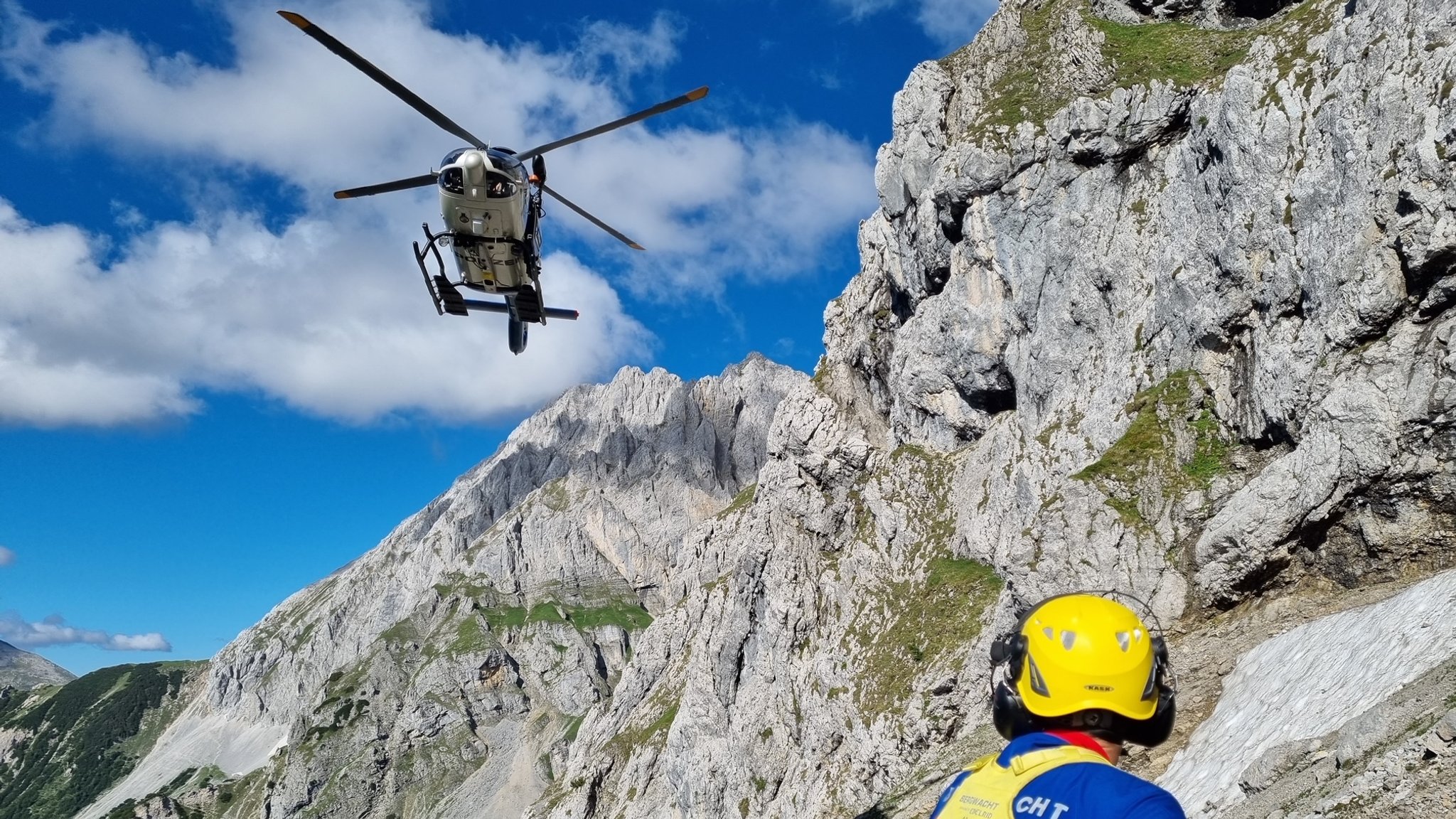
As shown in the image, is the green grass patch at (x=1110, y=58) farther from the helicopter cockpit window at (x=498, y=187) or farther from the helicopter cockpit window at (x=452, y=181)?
the helicopter cockpit window at (x=452, y=181)

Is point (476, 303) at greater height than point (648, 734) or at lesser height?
greater

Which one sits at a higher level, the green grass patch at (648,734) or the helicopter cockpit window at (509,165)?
the helicopter cockpit window at (509,165)

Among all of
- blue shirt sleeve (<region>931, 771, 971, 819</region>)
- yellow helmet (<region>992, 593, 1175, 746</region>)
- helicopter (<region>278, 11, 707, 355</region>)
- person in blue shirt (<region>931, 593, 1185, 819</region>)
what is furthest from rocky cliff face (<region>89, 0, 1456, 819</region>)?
helicopter (<region>278, 11, 707, 355</region>)

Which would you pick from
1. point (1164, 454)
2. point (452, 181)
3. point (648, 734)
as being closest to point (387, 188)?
point (452, 181)

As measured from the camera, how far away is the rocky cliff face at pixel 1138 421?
71.8 feet

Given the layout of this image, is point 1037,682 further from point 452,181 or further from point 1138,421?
point 1138,421

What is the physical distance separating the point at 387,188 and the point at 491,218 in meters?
2.74

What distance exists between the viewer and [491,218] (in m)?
22.8

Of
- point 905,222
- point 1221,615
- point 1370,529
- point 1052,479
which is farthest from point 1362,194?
point 905,222

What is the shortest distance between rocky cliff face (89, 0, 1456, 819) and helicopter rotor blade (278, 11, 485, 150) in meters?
21.4

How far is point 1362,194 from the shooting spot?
90.5 feet

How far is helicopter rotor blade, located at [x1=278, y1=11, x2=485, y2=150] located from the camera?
16.5 m

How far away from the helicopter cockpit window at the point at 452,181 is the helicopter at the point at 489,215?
19mm

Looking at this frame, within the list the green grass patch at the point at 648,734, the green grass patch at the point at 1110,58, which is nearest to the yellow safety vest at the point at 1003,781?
the green grass patch at the point at 1110,58
